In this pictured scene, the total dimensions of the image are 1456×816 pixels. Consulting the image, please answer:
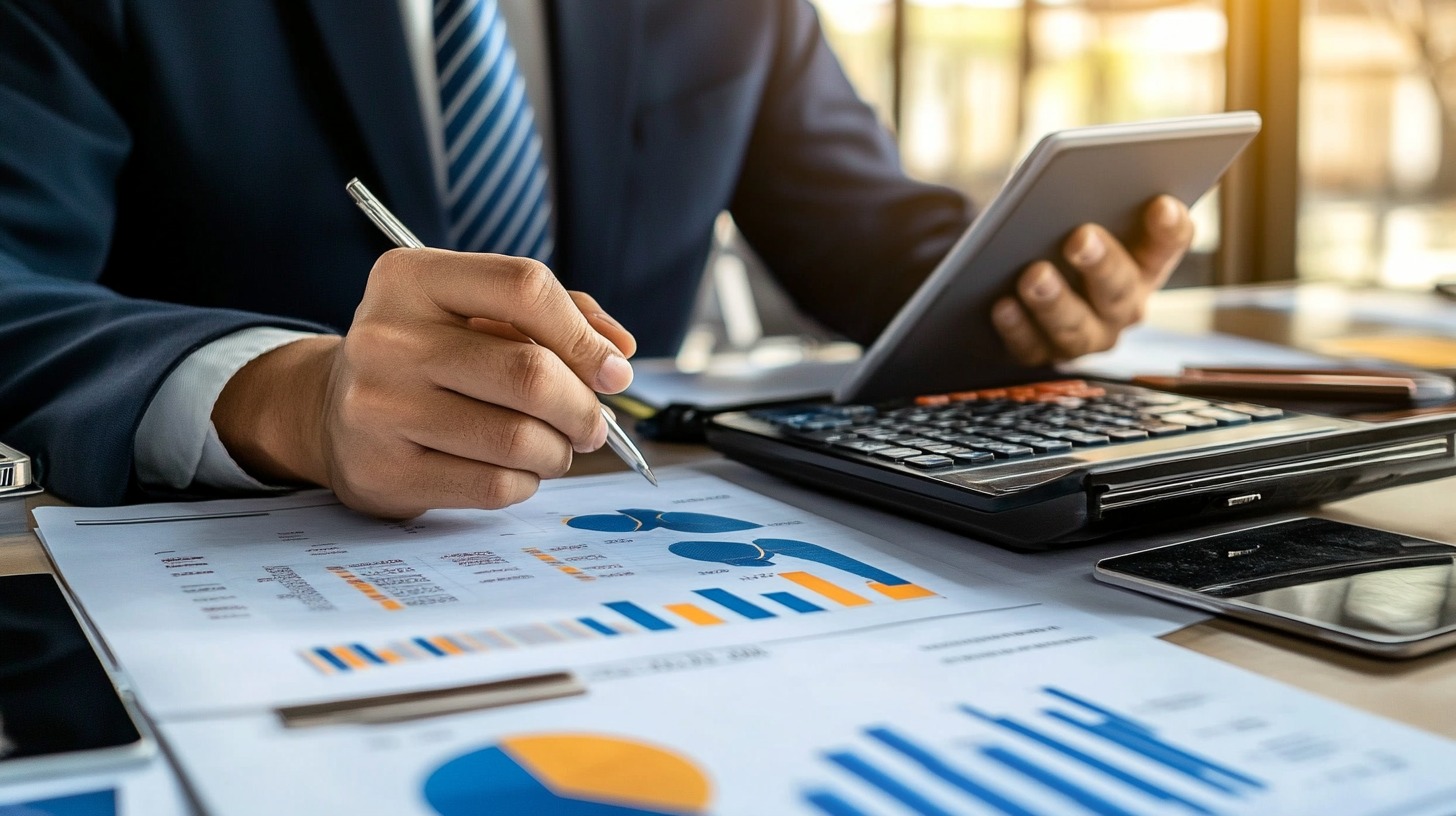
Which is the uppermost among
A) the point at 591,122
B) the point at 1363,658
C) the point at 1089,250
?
the point at 591,122

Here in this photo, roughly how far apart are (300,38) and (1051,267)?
2.13ft

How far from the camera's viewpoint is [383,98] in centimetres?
104

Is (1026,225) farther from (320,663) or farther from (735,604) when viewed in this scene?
(320,663)

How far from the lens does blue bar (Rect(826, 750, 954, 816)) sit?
29 centimetres

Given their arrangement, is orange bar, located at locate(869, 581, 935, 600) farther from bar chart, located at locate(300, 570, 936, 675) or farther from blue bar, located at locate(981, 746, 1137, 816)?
blue bar, located at locate(981, 746, 1137, 816)

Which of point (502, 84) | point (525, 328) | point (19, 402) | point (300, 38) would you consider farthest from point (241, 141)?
point (525, 328)

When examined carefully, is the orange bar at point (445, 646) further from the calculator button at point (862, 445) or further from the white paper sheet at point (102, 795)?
the calculator button at point (862, 445)

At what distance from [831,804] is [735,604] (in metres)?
0.16

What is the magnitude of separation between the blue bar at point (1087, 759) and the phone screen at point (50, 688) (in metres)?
0.23

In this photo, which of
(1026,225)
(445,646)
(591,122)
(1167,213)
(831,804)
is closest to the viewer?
(831,804)

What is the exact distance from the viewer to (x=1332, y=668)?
1.30ft

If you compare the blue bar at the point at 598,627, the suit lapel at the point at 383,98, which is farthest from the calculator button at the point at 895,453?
the suit lapel at the point at 383,98

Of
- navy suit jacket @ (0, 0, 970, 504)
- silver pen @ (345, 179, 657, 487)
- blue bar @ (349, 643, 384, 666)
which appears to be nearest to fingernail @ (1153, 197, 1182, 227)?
navy suit jacket @ (0, 0, 970, 504)

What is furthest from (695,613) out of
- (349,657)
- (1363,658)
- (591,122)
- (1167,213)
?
(591,122)
